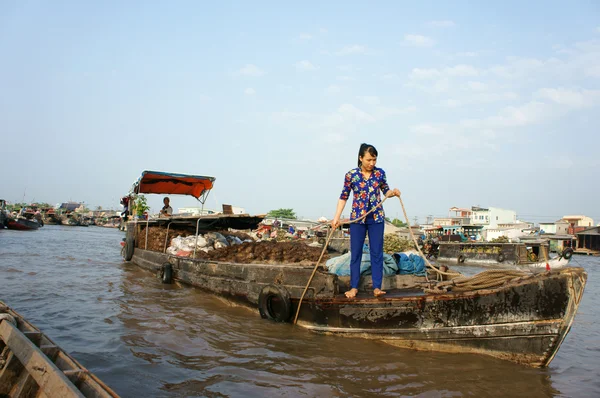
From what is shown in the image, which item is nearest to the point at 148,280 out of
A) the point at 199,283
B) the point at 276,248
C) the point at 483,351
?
the point at 199,283

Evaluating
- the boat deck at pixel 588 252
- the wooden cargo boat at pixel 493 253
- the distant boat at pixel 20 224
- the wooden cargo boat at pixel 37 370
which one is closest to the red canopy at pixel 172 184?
the wooden cargo boat at pixel 37 370

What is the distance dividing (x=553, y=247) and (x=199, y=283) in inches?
1517

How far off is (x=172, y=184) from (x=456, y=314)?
9276 millimetres

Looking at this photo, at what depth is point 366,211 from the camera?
461 centimetres

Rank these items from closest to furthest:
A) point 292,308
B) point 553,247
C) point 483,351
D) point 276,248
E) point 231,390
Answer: point 231,390, point 483,351, point 292,308, point 276,248, point 553,247

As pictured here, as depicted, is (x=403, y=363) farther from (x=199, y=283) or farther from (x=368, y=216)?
(x=199, y=283)

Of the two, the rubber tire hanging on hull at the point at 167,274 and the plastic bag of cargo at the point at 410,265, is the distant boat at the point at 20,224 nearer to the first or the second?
the rubber tire hanging on hull at the point at 167,274

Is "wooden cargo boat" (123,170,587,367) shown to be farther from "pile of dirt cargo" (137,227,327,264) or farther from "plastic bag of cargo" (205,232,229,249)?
"plastic bag of cargo" (205,232,229,249)

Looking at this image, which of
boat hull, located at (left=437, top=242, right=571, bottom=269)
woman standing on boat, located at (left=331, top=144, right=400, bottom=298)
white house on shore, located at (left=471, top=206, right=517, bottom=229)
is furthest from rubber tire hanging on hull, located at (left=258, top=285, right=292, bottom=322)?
white house on shore, located at (left=471, top=206, right=517, bottom=229)

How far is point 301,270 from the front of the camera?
512 centimetres

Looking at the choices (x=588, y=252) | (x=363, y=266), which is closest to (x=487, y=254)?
(x=588, y=252)

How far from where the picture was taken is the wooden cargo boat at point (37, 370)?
7.29ft

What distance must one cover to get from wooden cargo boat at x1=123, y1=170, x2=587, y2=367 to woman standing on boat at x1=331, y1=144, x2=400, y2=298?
0.96 feet

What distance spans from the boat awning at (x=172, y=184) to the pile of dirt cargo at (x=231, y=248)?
4.47 ft
